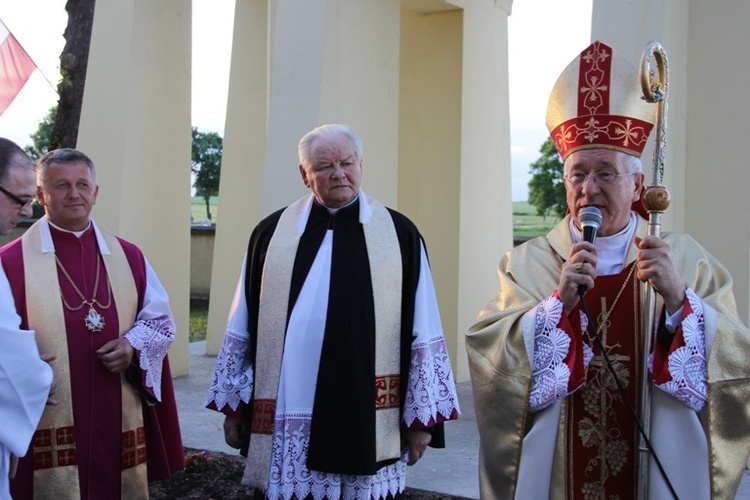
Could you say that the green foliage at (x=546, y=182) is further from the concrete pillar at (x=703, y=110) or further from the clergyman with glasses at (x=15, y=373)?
the clergyman with glasses at (x=15, y=373)

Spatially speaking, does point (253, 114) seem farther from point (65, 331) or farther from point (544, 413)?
point (544, 413)

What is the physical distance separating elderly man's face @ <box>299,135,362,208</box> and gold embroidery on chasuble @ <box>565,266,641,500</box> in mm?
1146

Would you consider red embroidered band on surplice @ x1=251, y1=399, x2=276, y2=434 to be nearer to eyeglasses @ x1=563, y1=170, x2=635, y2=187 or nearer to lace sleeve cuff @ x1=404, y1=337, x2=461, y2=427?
lace sleeve cuff @ x1=404, y1=337, x2=461, y2=427

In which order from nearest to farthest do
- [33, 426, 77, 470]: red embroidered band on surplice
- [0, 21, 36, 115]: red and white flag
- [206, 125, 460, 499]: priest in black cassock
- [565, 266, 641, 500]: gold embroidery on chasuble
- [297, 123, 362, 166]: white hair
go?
[565, 266, 641, 500]: gold embroidery on chasuble
[206, 125, 460, 499]: priest in black cassock
[297, 123, 362, 166]: white hair
[33, 426, 77, 470]: red embroidered band on surplice
[0, 21, 36, 115]: red and white flag

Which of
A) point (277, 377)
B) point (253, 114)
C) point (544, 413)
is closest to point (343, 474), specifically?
point (277, 377)

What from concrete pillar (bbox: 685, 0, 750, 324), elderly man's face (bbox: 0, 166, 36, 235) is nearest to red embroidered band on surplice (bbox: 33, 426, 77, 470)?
elderly man's face (bbox: 0, 166, 36, 235)

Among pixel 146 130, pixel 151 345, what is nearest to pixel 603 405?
pixel 151 345

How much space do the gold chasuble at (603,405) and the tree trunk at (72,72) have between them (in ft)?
12.3

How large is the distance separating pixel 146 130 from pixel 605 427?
6371 mm

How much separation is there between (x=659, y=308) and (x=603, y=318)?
0.20m

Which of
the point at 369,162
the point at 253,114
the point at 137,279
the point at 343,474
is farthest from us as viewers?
the point at 253,114

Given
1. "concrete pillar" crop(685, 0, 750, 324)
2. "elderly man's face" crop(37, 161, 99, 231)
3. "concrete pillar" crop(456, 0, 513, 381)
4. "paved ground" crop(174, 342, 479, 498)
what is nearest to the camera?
"elderly man's face" crop(37, 161, 99, 231)

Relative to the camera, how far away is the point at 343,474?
343 cm

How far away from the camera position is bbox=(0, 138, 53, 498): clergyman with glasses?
9.43 ft
